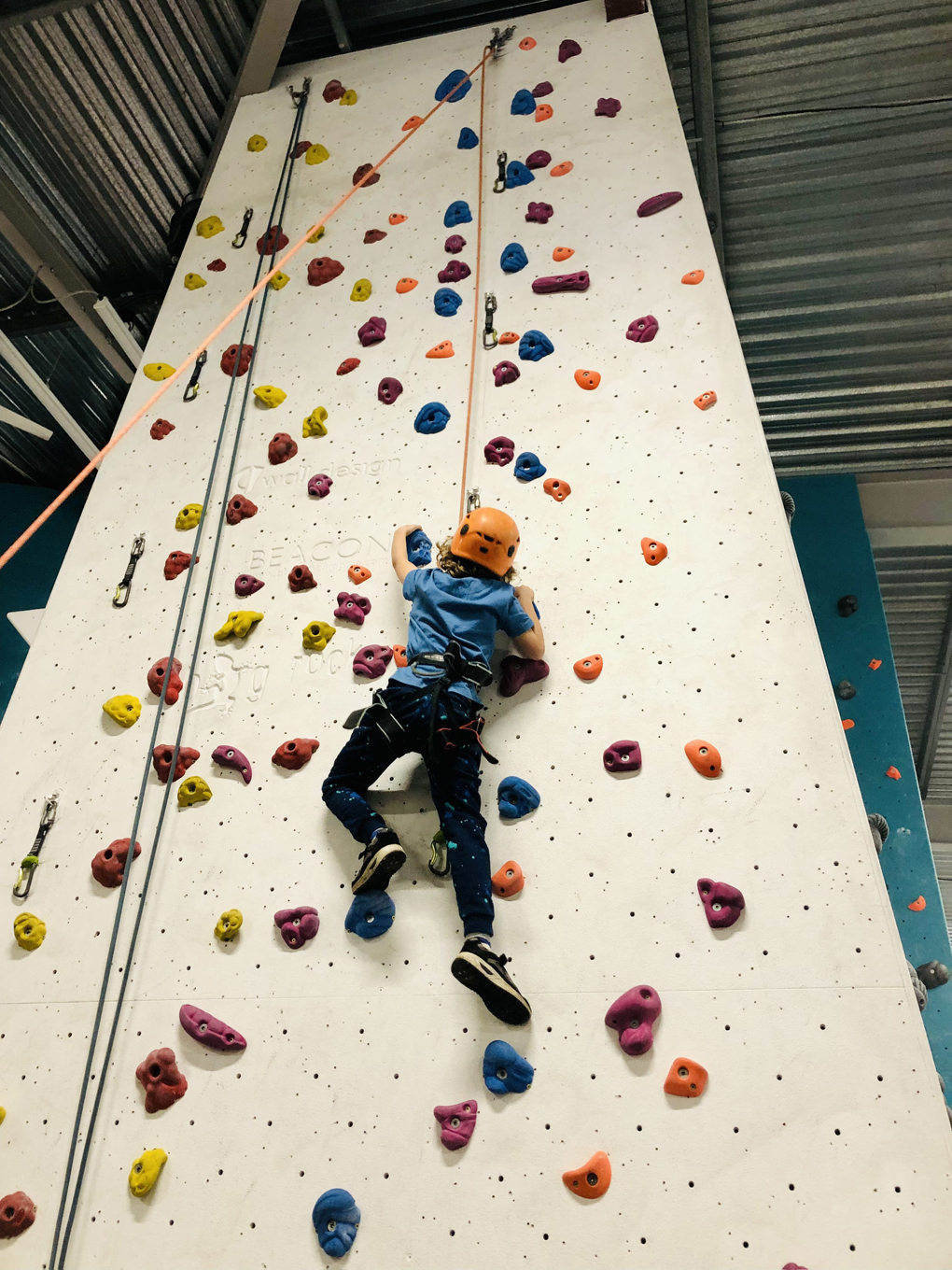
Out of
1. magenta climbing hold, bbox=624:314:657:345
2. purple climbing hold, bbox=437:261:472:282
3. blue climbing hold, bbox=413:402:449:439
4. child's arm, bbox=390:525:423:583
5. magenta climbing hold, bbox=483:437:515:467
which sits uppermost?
purple climbing hold, bbox=437:261:472:282

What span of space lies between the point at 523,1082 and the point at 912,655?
226 inches

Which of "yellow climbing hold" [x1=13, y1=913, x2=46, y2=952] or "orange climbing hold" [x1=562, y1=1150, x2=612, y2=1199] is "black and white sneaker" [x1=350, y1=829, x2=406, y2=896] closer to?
"orange climbing hold" [x1=562, y1=1150, x2=612, y2=1199]

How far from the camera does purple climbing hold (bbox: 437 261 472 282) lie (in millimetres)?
2945

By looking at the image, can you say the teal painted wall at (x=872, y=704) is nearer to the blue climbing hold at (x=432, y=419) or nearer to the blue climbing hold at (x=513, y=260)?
the blue climbing hold at (x=513, y=260)

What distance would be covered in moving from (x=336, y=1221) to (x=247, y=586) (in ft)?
5.30

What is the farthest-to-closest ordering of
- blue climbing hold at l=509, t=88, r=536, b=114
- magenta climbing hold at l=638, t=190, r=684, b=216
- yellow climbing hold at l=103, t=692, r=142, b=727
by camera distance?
blue climbing hold at l=509, t=88, r=536, b=114, magenta climbing hold at l=638, t=190, r=684, b=216, yellow climbing hold at l=103, t=692, r=142, b=727

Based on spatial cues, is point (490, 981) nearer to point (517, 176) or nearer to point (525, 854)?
point (525, 854)

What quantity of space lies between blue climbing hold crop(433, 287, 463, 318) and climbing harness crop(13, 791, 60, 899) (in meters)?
1.95

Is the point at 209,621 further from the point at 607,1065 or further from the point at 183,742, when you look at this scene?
the point at 607,1065

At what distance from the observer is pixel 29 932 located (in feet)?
6.79

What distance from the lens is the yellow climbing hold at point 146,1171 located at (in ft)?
5.59

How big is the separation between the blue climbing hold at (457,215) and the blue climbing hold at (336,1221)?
9.82ft

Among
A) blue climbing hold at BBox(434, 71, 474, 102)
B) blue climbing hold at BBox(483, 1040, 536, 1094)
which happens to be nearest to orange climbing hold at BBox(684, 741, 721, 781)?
blue climbing hold at BBox(483, 1040, 536, 1094)

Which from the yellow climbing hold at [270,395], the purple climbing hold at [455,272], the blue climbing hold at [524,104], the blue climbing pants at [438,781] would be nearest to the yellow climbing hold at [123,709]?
the blue climbing pants at [438,781]
